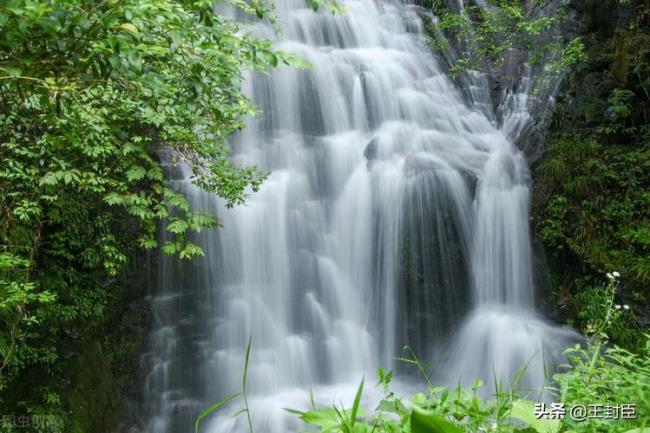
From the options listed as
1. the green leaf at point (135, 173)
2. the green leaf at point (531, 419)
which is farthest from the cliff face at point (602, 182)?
the green leaf at point (135, 173)

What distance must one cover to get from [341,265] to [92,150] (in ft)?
12.5

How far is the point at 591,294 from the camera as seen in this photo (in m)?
6.71

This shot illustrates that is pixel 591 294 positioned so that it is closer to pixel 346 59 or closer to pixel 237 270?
pixel 237 270

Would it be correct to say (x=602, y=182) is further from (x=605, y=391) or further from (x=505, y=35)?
(x=605, y=391)

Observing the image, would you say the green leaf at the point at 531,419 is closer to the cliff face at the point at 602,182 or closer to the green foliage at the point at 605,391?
the green foliage at the point at 605,391

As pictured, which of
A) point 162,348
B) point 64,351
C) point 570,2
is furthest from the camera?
point 570,2

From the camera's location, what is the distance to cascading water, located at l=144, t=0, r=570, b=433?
603cm

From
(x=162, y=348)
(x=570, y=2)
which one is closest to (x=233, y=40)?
(x=162, y=348)

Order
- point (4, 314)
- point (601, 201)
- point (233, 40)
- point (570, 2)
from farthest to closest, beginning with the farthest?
point (570, 2), point (601, 201), point (4, 314), point (233, 40)

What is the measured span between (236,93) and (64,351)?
3570 mm

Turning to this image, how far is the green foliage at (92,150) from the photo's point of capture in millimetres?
2438

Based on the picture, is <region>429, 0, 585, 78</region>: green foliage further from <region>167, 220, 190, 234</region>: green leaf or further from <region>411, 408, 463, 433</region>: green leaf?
<region>411, 408, 463, 433</region>: green leaf

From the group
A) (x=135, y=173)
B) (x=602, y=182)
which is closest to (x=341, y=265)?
(x=135, y=173)

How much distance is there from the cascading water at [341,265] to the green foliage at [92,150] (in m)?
0.99
